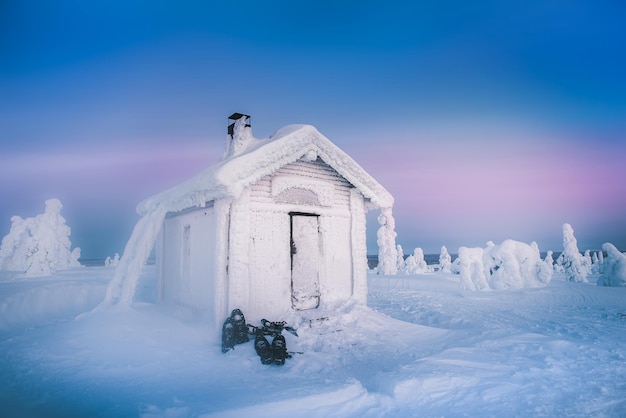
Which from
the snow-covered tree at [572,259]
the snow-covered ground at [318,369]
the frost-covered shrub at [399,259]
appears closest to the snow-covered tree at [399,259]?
the frost-covered shrub at [399,259]

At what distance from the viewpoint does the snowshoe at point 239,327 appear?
7.93 meters

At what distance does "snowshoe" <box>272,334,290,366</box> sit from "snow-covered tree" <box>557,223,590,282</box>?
31538mm

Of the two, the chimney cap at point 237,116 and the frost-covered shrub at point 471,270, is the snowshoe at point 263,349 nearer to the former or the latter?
the chimney cap at point 237,116

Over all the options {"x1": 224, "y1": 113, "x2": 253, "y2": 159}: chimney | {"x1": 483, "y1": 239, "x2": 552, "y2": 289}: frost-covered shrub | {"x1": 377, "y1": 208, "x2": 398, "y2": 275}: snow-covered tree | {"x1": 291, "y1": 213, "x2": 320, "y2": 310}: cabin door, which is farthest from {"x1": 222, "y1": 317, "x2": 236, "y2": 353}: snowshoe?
{"x1": 377, "y1": 208, "x2": 398, "y2": 275}: snow-covered tree

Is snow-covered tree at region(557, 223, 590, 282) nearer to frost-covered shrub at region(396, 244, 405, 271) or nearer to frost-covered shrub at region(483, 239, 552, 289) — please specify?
frost-covered shrub at region(483, 239, 552, 289)

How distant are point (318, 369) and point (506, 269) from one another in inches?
747

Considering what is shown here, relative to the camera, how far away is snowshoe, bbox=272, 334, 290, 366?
22.9 feet

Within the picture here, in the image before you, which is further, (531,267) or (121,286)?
(531,267)

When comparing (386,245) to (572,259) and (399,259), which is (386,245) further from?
(572,259)

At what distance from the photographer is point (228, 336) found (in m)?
7.82

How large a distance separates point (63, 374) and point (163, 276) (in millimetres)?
6646

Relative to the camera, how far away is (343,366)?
6.98 m

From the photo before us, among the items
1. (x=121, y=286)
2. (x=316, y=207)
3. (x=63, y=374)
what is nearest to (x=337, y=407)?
(x=63, y=374)

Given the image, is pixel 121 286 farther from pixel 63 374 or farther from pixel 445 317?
pixel 445 317
